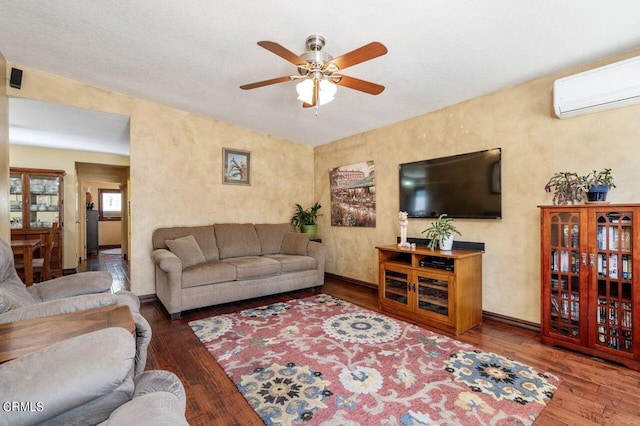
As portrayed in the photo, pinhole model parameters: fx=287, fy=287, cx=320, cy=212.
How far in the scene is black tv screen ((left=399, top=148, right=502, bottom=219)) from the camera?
3.03 meters

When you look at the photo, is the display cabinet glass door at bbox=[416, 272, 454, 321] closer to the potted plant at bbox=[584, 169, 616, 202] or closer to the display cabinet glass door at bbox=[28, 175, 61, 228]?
the potted plant at bbox=[584, 169, 616, 202]

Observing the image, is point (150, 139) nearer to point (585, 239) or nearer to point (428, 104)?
point (428, 104)

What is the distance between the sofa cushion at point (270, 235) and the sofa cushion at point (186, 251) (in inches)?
40.8

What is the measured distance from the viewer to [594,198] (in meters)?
2.29

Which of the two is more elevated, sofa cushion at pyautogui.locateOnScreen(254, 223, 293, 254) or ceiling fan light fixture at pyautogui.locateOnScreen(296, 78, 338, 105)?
ceiling fan light fixture at pyautogui.locateOnScreen(296, 78, 338, 105)

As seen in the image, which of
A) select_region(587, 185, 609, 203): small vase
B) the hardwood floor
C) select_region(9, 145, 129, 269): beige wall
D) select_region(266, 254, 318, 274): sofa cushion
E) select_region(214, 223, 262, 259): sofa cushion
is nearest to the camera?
the hardwood floor

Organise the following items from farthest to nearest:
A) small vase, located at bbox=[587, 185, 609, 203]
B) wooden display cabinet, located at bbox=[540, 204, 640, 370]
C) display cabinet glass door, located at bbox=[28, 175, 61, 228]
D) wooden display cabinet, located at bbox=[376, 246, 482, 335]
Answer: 1. display cabinet glass door, located at bbox=[28, 175, 61, 228]
2. wooden display cabinet, located at bbox=[376, 246, 482, 335]
3. small vase, located at bbox=[587, 185, 609, 203]
4. wooden display cabinet, located at bbox=[540, 204, 640, 370]

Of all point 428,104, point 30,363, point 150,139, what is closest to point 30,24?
point 150,139

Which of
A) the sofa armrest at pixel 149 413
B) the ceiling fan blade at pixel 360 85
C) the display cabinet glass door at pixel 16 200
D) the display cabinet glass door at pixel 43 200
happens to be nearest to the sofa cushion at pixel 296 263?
the ceiling fan blade at pixel 360 85

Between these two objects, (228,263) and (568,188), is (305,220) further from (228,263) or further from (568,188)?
(568,188)

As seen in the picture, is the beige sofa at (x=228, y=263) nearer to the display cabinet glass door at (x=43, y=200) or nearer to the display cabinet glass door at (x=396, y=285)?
the display cabinet glass door at (x=396, y=285)

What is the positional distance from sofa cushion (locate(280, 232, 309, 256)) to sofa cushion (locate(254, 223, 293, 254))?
0.10m

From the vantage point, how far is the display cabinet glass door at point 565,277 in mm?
2359

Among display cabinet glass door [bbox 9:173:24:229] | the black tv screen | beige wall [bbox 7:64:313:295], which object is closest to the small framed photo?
beige wall [bbox 7:64:313:295]
